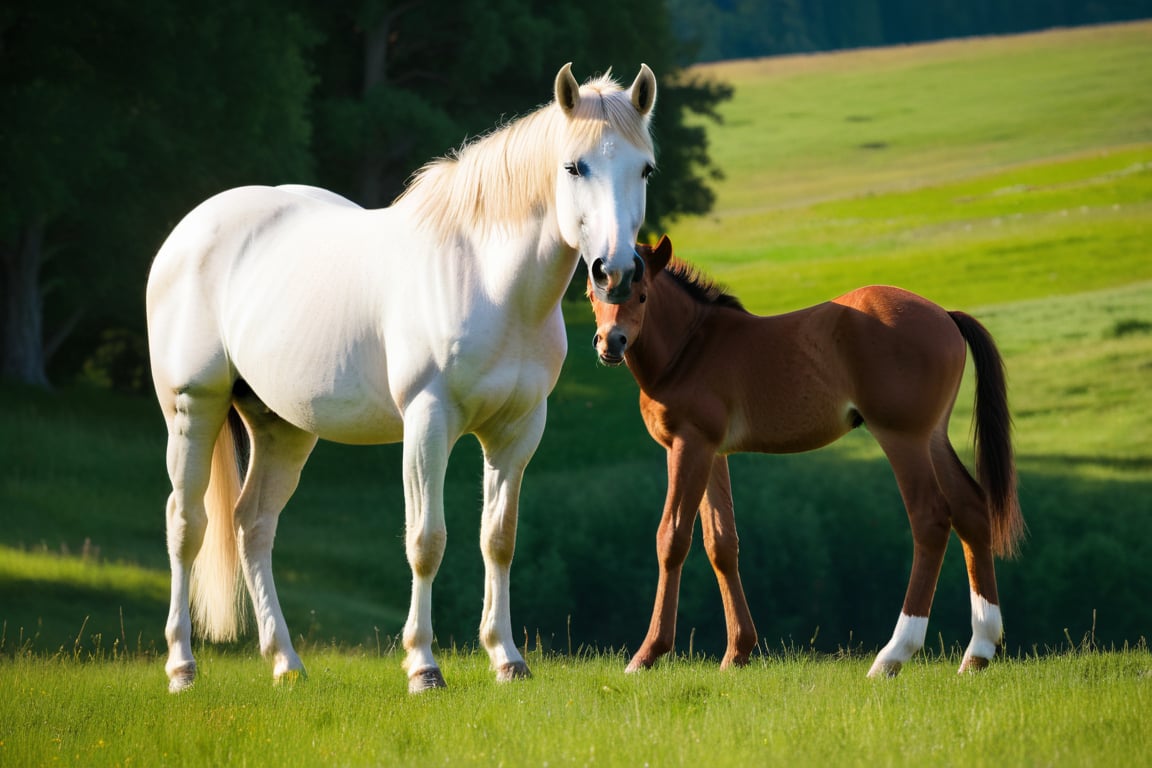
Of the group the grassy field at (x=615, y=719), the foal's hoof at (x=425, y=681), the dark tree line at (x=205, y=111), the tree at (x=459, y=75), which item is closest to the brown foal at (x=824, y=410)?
the grassy field at (x=615, y=719)

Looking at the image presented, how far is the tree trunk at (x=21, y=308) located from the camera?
21.8 meters

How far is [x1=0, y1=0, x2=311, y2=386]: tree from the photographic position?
20.5m

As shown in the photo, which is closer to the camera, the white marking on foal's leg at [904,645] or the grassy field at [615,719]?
the grassy field at [615,719]

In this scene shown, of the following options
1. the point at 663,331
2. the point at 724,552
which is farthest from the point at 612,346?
the point at 724,552

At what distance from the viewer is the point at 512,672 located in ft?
21.9

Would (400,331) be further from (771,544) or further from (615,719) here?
(771,544)

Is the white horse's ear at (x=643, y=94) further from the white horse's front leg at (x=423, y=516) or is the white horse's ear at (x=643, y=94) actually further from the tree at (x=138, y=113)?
the tree at (x=138, y=113)

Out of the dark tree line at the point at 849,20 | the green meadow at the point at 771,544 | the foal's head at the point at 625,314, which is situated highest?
the dark tree line at the point at 849,20

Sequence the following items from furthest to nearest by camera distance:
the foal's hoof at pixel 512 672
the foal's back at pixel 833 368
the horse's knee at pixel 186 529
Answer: the horse's knee at pixel 186 529 → the foal's back at pixel 833 368 → the foal's hoof at pixel 512 672

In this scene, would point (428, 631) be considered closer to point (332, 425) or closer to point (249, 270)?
point (332, 425)

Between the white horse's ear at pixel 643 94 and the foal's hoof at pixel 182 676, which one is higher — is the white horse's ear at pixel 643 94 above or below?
above

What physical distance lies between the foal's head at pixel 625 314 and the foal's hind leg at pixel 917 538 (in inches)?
56.9

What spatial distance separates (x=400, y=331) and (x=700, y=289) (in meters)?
2.16

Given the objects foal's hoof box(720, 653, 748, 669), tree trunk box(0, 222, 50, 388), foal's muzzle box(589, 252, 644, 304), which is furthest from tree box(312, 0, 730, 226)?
foal's muzzle box(589, 252, 644, 304)
